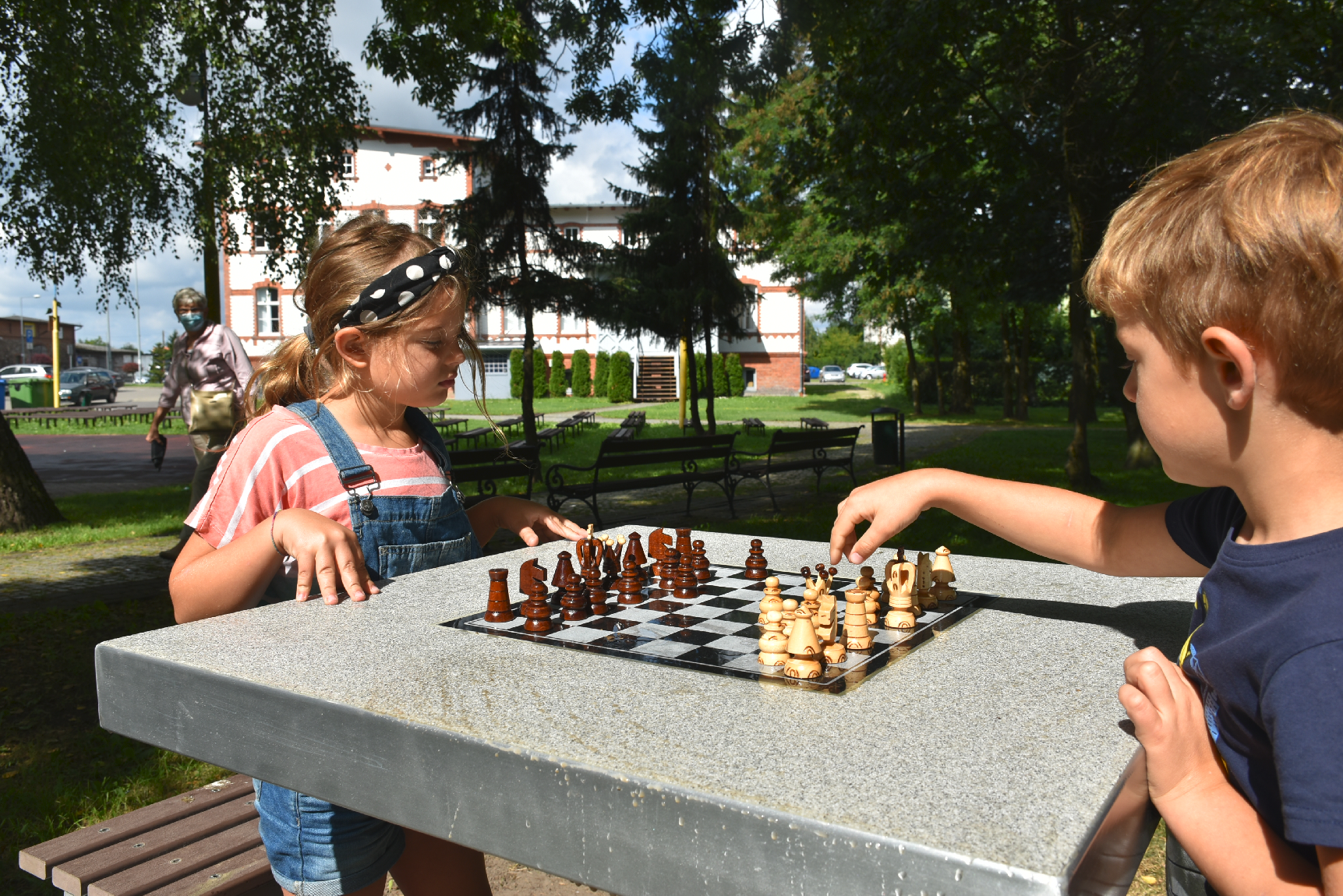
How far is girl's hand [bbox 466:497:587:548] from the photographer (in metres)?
2.59

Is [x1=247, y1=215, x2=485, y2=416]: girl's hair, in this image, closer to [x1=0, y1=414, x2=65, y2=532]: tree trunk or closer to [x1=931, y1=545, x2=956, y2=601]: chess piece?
[x1=931, y1=545, x2=956, y2=601]: chess piece

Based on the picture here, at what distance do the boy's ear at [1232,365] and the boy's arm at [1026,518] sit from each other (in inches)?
25.8

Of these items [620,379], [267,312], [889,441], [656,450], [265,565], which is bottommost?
[889,441]

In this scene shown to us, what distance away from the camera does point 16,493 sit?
9.05 meters

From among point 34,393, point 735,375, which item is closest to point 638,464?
point 735,375

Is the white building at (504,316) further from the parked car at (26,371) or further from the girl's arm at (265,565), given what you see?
the girl's arm at (265,565)

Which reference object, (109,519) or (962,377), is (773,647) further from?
(962,377)

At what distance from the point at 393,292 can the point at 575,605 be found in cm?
86

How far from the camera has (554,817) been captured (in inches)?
43.8

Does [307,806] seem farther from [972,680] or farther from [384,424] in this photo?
[972,680]

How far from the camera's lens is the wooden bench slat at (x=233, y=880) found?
2002mm

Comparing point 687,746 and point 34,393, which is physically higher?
point 34,393

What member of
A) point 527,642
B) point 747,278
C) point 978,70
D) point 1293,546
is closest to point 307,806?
point 527,642

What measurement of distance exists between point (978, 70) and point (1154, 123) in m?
1.85
